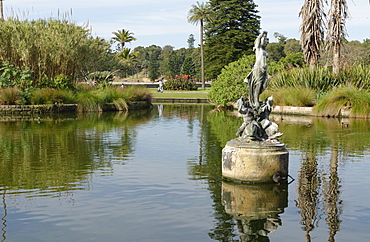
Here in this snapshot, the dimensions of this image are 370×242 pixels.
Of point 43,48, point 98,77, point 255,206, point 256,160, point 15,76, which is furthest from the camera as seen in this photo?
point 98,77

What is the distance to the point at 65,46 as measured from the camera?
3206 cm

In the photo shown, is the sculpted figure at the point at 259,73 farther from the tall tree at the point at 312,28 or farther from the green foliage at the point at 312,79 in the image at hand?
the tall tree at the point at 312,28

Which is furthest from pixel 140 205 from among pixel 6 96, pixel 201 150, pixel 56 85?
pixel 56 85

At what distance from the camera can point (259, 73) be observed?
10398 millimetres

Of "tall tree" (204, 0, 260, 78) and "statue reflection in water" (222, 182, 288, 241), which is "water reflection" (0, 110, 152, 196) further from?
"tall tree" (204, 0, 260, 78)

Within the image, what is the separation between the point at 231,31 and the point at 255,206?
177 ft

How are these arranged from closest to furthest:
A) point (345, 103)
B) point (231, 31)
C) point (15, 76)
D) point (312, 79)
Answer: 1. point (345, 103)
2. point (312, 79)
3. point (15, 76)
4. point (231, 31)

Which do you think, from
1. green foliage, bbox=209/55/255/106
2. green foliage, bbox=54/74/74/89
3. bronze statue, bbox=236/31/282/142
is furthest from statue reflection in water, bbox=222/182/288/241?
green foliage, bbox=209/55/255/106

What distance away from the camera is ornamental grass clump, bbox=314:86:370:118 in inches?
959

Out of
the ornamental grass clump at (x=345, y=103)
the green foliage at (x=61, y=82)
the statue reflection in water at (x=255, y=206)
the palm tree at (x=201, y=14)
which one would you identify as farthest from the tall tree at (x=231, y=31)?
the statue reflection in water at (x=255, y=206)

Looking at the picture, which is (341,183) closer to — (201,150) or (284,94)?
(201,150)

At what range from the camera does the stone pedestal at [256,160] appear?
9.50 m

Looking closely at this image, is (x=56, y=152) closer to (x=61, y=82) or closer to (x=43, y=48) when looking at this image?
(x=61, y=82)

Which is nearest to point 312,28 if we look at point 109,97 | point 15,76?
point 109,97
